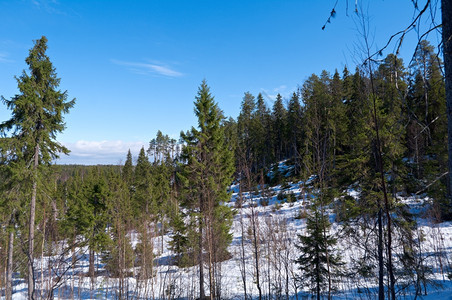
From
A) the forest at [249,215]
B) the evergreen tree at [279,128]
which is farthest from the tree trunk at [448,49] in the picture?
the evergreen tree at [279,128]

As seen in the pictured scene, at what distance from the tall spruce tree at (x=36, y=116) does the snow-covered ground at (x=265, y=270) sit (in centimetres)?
554

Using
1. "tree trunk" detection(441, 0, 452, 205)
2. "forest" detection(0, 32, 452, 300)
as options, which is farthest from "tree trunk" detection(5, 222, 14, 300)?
"tree trunk" detection(441, 0, 452, 205)

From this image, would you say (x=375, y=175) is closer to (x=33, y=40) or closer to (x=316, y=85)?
(x=33, y=40)

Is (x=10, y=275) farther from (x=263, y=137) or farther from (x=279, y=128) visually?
(x=279, y=128)

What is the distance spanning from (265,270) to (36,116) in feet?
49.4

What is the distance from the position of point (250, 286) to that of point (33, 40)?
18.5 m

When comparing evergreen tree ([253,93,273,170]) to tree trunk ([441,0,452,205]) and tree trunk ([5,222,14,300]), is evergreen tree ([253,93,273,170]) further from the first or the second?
tree trunk ([441,0,452,205])

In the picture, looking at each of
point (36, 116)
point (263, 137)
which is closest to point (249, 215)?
point (36, 116)

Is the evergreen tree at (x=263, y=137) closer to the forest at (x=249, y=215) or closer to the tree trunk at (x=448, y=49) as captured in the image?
the forest at (x=249, y=215)

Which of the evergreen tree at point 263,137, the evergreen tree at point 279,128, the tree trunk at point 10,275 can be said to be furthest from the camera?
the evergreen tree at point 279,128

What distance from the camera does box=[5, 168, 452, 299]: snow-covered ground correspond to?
901cm

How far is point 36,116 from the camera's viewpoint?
1262cm

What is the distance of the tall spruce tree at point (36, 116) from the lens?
1233cm

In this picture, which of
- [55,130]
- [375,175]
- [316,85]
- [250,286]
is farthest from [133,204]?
[316,85]
